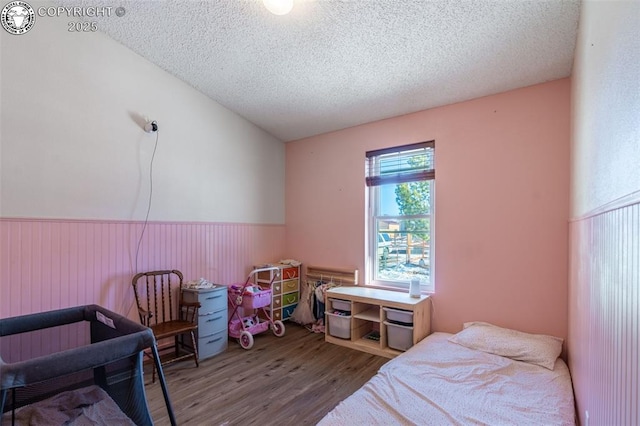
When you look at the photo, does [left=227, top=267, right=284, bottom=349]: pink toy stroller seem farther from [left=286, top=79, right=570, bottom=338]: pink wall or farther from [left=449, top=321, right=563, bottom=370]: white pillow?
[left=449, top=321, right=563, bottom=370]: white pillow

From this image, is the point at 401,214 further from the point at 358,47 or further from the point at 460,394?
the point at 460,394

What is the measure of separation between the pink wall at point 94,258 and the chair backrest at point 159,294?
0.10 meters

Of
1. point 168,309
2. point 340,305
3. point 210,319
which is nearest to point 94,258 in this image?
point 168,309

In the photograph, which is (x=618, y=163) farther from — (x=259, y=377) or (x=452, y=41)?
(x=259, y=377)

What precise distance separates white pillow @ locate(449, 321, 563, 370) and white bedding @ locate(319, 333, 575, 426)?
0.05 m

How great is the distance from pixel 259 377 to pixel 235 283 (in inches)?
56.0

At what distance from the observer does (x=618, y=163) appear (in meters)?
1.05

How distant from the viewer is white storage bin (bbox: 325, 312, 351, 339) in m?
3.38

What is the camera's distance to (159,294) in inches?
123

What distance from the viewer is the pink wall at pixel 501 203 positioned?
2621mm

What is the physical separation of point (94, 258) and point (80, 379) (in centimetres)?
132

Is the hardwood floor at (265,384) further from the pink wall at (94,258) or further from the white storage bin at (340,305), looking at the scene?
the pink wall at (94,258)

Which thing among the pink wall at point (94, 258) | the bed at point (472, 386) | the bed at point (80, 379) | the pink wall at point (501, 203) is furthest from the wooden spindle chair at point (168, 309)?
the pink wall at point (501, 203)

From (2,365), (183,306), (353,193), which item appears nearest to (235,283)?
(183,306)
